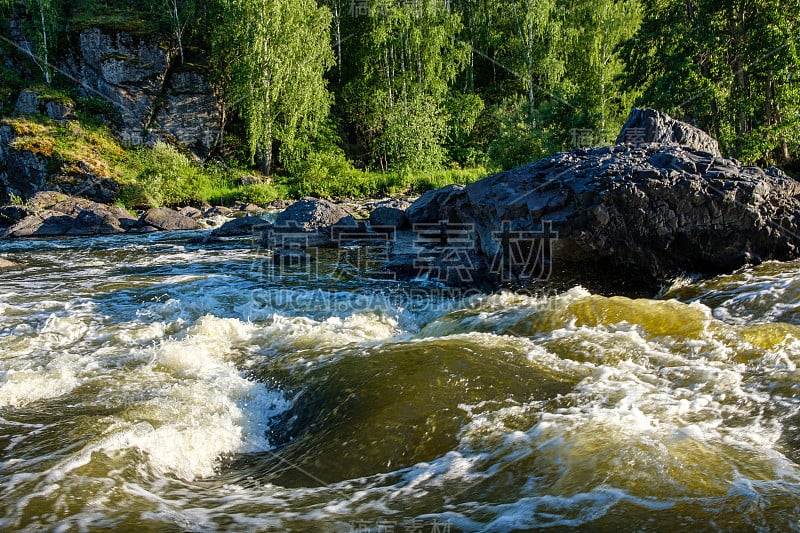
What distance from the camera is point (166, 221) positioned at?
67.4 feet

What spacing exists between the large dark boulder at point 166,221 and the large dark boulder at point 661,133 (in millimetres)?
15911

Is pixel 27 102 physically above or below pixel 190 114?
above

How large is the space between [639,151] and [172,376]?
7778mm

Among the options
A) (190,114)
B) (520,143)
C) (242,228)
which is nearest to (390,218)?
(242,228)

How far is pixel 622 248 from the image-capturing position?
793 cm

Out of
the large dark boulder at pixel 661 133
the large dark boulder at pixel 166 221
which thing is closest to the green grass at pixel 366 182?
the large dark boulder at pixel 166 221

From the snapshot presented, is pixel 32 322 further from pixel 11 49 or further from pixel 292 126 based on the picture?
pixel 11 49

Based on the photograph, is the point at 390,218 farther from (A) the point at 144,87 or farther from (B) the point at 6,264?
(A) the point at 144,87

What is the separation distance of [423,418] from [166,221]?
18962 mm

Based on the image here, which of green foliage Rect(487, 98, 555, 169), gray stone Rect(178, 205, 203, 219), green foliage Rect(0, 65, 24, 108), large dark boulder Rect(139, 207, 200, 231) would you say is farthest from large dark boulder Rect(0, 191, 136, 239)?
green foliage Rect(487, 98, 555, 169)

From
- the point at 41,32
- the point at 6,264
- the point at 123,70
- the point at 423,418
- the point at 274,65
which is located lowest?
the point at 423,418

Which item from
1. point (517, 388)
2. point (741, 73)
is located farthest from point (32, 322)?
point (741, 73)

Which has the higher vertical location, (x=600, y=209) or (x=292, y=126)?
(x=292, y=126)

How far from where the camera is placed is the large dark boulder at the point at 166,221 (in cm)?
2033
